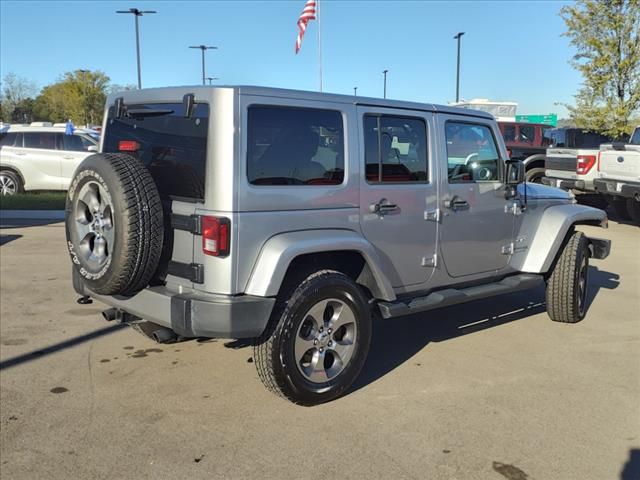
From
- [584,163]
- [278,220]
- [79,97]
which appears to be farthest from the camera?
[79,97]

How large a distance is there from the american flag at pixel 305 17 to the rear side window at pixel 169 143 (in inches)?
599

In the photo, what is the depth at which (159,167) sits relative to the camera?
12.2ft

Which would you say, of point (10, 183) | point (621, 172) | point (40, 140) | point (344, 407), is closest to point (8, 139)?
point (40, 140)

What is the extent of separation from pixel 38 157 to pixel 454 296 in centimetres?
1303

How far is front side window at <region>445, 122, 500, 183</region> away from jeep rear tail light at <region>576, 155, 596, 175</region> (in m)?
8.76

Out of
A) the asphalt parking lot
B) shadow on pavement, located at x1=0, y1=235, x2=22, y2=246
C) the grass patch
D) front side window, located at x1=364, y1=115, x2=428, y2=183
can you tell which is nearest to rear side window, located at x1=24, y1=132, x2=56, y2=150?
the grass patch

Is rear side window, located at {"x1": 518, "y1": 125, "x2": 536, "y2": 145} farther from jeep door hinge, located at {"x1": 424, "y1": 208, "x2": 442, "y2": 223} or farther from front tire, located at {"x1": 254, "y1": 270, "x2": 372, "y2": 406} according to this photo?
front tire, located at {"x1": 254, "y1": 270, "x2": 372, "y2": 406}

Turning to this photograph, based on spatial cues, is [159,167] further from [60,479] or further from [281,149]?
[60,479]

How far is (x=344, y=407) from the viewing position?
3.79 meters

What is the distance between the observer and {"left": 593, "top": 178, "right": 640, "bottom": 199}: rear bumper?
11141mm

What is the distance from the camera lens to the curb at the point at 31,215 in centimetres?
1233

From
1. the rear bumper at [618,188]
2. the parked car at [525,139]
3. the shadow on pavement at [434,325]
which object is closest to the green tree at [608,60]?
the parked car at [525,139]

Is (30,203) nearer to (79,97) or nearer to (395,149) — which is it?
(395,149)

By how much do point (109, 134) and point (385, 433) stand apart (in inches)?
111
